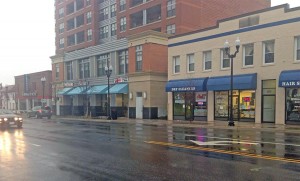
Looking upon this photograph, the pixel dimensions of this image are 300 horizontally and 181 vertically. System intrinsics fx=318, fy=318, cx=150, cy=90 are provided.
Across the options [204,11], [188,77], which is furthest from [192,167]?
[204,11]

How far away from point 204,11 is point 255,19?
20.1 meters

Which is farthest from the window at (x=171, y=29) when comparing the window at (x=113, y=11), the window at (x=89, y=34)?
the window at (x=89, y=34)

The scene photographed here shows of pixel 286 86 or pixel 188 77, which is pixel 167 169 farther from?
pixel 188 77

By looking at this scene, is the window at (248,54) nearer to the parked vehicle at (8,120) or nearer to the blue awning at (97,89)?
the parked vehicle at (8,120)

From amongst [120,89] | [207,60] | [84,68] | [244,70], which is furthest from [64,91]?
[244,70]

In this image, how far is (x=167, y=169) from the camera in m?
8.43

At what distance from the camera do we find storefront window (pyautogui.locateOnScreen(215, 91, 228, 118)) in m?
27.2

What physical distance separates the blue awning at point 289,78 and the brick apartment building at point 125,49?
49.5 ft

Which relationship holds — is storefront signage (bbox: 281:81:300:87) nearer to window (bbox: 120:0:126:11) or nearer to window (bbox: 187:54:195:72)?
window (bbox: 187:54:195:72)

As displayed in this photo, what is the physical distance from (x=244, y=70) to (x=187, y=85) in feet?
18.8

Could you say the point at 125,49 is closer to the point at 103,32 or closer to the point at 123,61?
the point at 123,61

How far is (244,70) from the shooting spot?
25.9 m

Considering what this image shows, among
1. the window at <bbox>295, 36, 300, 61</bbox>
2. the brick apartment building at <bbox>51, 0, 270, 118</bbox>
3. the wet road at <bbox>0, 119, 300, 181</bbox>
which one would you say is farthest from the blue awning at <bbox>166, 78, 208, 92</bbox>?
the wet road at <bbox>0, 119, 300, 181</bbox>

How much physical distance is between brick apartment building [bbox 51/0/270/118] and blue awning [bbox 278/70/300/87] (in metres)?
15.1
